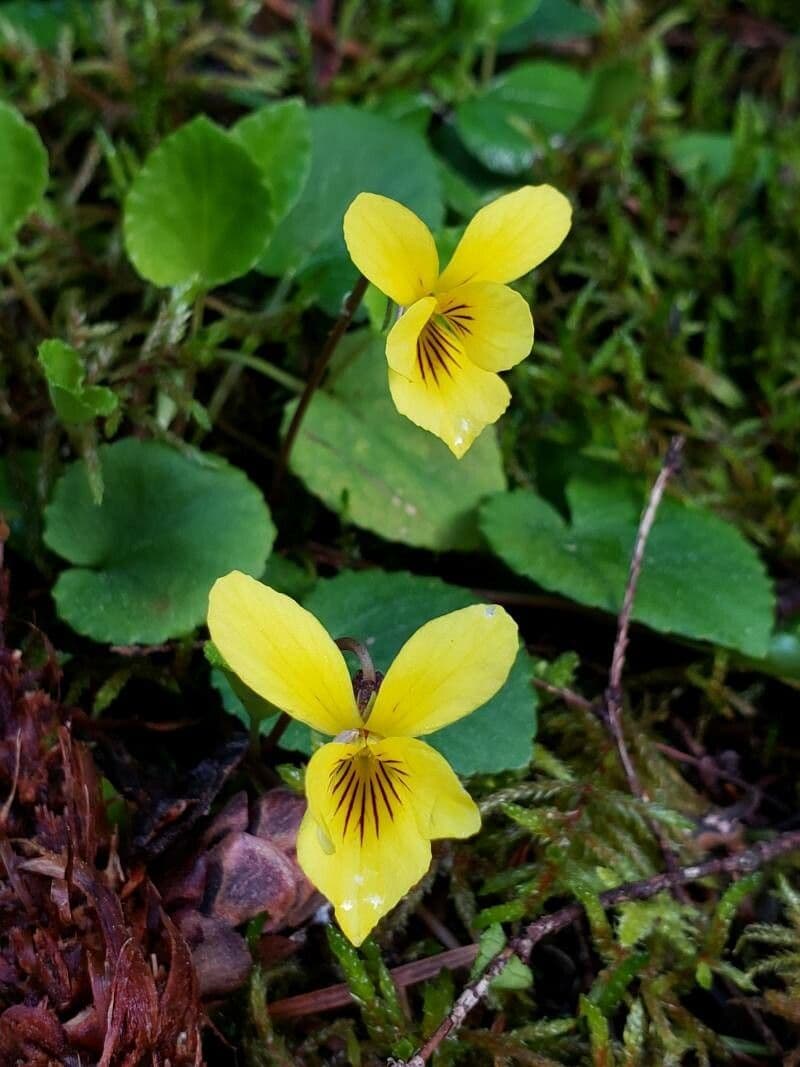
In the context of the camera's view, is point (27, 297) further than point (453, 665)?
Yes

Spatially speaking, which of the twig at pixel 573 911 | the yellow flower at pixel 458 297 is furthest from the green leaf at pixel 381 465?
the twig at pixel 573 911

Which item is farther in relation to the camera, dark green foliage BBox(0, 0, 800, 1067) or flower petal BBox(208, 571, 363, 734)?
dark green foliage BBox(0, 0, 800, 1067)

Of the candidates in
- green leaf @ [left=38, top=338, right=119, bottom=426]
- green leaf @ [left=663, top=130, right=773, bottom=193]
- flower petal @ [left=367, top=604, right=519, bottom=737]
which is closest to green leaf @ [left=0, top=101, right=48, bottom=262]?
green leaf @ [left=38, top=338, right=119, bottom=426]

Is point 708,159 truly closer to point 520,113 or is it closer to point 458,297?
point 520,113

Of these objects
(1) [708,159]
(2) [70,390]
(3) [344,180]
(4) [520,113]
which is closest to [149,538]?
(2) [70,390]

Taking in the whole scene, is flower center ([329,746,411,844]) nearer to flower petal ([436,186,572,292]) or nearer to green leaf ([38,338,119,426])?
flower petal ([436,186,572,292])

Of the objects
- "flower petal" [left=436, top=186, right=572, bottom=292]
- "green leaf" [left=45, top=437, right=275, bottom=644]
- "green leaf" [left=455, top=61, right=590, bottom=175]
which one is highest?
"flower petal" [left=436, top=186, right=572, bottom=292]
